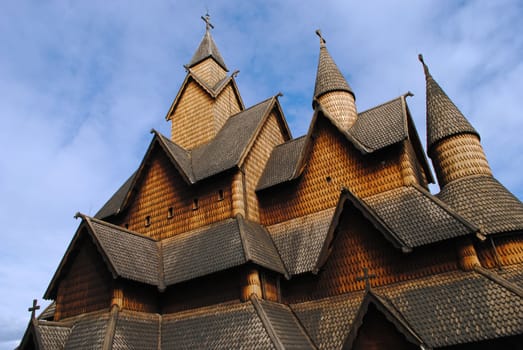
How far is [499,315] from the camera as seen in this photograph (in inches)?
387

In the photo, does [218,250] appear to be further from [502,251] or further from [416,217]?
[502,251]

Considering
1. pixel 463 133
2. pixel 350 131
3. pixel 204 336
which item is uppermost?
pixel 350 131

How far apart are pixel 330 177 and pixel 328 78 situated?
18.5ft

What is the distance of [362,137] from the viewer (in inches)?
600

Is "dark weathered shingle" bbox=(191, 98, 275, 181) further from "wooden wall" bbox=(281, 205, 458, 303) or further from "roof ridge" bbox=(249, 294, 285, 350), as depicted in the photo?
"roof ridge" bbox=(249, 294, 285, 350)

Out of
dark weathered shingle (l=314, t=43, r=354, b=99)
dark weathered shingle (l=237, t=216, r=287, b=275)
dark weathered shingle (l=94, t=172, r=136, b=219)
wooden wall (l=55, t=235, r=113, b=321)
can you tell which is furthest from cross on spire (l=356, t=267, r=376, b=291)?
dark weathered shingle (l=94, t=172, r=136, b=219)

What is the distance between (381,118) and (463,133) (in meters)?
2.79

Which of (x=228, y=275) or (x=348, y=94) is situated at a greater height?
(x=348, y=94)

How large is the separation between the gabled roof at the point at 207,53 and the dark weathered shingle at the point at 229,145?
4.66m

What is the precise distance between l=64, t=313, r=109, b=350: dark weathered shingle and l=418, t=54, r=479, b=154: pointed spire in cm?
1211

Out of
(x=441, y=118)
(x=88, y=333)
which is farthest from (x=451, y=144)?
(x=88, y=333)

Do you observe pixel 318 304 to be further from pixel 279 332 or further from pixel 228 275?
pixel 228 275

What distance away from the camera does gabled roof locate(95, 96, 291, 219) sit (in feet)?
52.6

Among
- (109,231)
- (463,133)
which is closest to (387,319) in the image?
(463,133)
